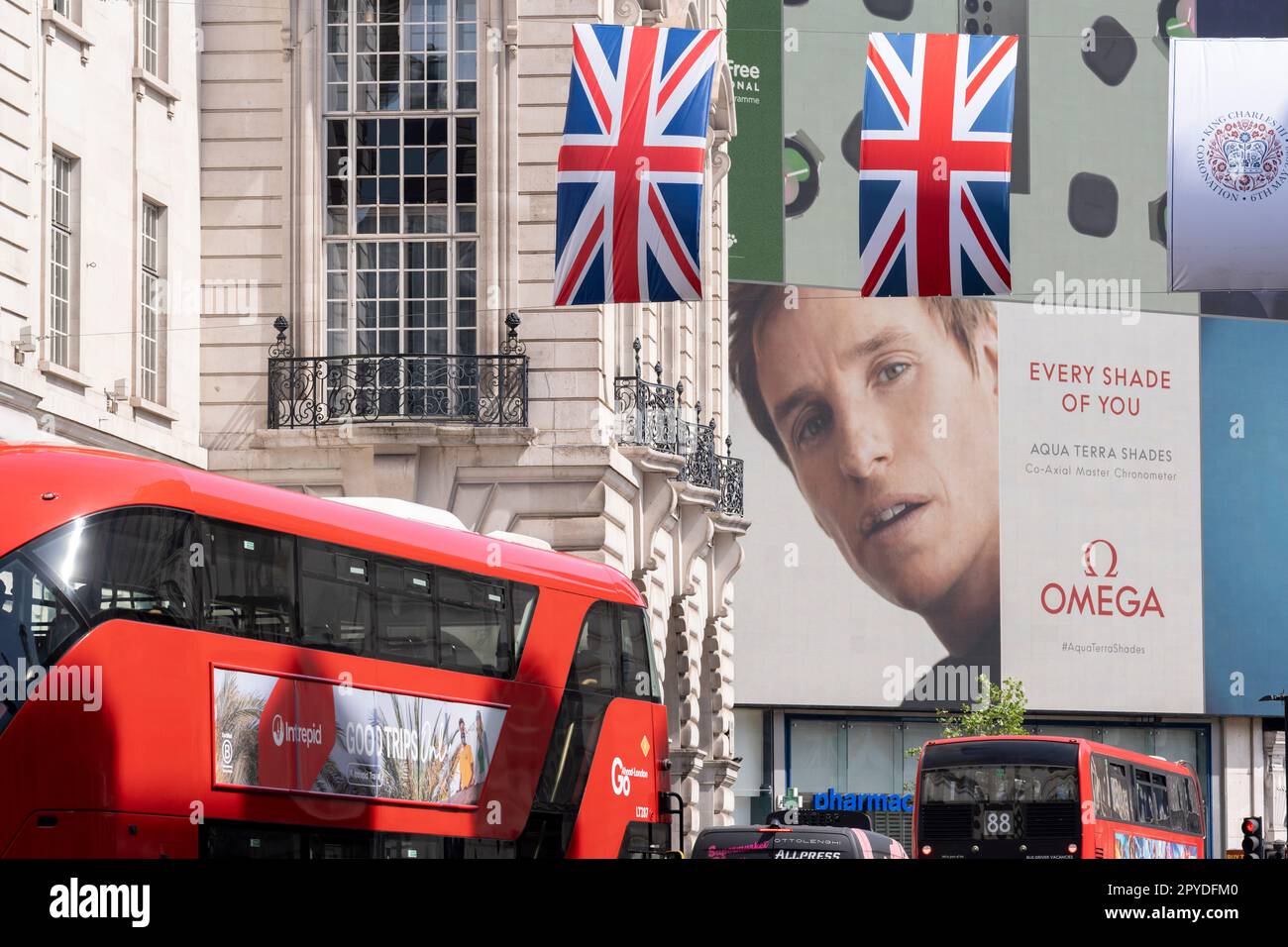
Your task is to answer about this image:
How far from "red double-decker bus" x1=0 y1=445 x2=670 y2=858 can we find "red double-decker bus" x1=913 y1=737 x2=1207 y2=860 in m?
12.4

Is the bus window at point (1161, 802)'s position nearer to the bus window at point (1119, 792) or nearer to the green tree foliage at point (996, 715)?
the bus window at point (1119, 792)

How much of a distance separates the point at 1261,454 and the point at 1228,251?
65828 mm

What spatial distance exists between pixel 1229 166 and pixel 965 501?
198ft

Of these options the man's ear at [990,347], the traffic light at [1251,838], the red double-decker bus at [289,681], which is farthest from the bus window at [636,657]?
the man's ear at [990,347]

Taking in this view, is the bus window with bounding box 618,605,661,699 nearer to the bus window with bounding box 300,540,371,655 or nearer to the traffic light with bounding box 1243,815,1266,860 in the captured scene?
the bus window with bounding box 300,540,371,655

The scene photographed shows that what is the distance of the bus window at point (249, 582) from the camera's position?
18.8m

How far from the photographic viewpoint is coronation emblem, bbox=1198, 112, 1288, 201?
25.3 m

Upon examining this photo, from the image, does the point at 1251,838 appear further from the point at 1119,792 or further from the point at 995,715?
the point at 995,715

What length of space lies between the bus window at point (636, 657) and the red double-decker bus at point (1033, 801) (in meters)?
12.0

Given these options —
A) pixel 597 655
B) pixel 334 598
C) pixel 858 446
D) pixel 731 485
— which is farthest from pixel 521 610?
pixel 858 446

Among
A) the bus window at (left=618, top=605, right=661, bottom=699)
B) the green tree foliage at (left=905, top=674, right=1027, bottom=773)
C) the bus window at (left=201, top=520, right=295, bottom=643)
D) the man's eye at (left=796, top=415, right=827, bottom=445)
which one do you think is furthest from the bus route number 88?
the man's eye at (left=796, top=415, right=827, bottom=445)

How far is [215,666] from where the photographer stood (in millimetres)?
18516
